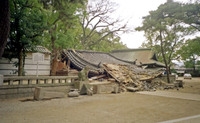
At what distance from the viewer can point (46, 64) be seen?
1606cm

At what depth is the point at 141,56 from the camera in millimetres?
29312

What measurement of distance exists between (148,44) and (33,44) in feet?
109

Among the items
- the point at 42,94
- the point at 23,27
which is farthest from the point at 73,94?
the point at 23,27

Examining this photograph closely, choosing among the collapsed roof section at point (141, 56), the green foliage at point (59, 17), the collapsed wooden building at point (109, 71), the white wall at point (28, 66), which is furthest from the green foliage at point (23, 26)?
the collapsed roof section at point (141, 56)

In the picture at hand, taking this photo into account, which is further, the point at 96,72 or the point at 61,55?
the point at 61,55

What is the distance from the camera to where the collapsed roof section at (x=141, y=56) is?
83.3ft

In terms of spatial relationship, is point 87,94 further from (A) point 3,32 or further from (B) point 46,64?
(B) point 46,64

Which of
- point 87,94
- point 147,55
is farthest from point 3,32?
point 147,55

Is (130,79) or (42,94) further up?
(130,79)

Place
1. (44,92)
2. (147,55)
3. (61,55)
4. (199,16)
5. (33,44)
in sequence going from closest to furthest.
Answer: (44,92) < (33,44) < (199,16) < (61,55) < (147,55)

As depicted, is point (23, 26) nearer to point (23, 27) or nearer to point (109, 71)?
point (23, 27)

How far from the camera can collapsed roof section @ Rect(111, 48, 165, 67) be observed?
999 inches

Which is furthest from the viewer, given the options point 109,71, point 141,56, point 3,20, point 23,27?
point 141,56

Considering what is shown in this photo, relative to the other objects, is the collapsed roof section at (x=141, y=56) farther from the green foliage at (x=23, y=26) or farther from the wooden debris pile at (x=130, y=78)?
the green foliage at (x=23, y=26)
